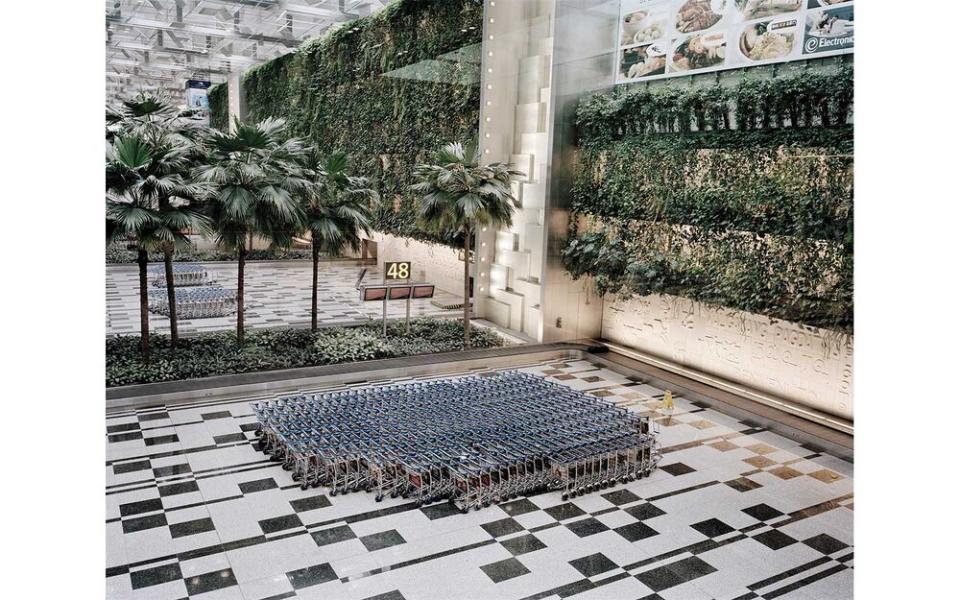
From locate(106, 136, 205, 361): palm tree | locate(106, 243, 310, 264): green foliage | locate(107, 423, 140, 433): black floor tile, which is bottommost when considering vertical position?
locate(107, 423, 140, 433): black floor tile

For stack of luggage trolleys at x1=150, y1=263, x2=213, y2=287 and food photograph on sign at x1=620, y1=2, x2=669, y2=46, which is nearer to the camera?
stack of luggage trolleys at x1=150, y1=263, x2=213, y2=287

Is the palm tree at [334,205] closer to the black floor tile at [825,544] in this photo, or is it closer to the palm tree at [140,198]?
the palm tree at [140,198]

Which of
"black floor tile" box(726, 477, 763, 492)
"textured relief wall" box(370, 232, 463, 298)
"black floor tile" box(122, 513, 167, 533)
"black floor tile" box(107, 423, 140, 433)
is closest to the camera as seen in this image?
"black floor tile" box(122, 513, 167, 533)

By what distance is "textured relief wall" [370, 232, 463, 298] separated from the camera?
1192 centimetres

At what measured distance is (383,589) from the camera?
17.3ft

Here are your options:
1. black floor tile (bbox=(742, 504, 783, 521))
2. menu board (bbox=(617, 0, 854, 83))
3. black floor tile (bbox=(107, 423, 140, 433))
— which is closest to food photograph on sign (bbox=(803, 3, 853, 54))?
menu board (bbox=(617, 0, 854, 83))

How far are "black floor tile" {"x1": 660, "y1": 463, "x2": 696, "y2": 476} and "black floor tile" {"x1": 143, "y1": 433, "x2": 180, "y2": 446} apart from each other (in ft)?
17.4

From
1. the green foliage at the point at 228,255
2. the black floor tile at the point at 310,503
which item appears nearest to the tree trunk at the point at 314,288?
the green foliage at the point at 228,255

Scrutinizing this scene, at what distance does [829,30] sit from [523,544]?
715 centimetres

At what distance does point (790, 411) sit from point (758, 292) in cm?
164

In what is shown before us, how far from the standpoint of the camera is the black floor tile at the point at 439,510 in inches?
256

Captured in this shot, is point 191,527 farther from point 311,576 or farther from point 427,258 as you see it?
point 427,258

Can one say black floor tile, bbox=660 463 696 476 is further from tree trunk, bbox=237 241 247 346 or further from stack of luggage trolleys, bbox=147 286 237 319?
stack of luggage trolleys, bbox=147 286 237 319

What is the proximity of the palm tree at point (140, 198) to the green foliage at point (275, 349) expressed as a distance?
5.42ft
